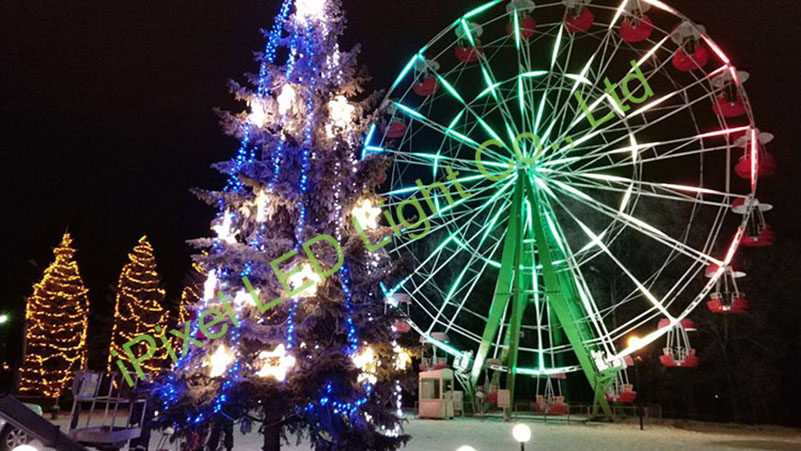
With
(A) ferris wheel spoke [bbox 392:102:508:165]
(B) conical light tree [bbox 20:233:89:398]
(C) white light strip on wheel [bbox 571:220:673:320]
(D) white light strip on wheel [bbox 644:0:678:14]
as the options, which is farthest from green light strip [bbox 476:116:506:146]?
(B) conical light tree [bbox 20:233:89:398]

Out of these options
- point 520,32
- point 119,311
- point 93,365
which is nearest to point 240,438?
point 520,32

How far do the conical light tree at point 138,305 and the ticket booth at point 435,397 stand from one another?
40.4 feet

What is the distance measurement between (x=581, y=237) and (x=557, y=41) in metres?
16.1

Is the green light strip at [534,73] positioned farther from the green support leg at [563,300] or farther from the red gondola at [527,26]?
the green support leg at [563,300]

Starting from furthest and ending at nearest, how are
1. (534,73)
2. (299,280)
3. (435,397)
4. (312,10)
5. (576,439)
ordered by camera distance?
(435,397)
(534,73)
(576,439)
(312,10)
(299,280)

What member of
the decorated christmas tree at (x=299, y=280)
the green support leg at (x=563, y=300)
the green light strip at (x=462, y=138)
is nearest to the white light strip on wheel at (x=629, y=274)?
the green support leg at (x=563, y=300)

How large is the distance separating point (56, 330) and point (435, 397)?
14820 millimetres

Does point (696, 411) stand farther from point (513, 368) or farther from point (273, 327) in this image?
point (273, 327)

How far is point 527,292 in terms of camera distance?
19656 mm

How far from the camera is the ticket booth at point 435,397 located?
71.3 feet

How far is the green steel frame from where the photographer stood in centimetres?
1744

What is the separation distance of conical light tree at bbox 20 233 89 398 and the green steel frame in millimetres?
15662

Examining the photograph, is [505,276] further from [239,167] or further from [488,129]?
[239,167]

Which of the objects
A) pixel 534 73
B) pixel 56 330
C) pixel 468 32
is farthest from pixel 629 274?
pixel 56 330
